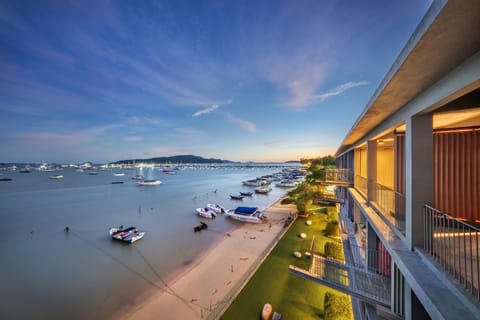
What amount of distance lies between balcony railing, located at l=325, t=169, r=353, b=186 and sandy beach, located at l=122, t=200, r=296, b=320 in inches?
255

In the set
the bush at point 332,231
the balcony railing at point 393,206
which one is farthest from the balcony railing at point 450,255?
the bush at point 332,231

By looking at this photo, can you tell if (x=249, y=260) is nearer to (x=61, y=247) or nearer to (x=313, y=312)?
(x=313, y=312)

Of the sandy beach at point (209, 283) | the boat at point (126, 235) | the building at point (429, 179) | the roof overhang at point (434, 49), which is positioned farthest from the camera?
the boat at point (126, 235)

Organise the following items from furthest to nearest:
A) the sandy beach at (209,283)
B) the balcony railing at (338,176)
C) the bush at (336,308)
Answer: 1. the balcony railing at (338,176)
2. the sandy beach at (209,283)
3. the bush at (336,308)

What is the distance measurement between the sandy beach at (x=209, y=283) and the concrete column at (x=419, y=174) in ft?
25.0

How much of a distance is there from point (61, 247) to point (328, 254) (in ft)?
66.9

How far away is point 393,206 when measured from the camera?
17.4 feet

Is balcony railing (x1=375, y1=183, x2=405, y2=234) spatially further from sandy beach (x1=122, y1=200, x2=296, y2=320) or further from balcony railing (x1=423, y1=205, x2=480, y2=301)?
sandy beach (x1=122, y1=200, x2=296, y2=320)

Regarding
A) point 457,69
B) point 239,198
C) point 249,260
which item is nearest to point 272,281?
point 249,260

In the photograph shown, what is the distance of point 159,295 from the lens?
31.7 feet

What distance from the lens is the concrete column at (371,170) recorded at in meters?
6.89

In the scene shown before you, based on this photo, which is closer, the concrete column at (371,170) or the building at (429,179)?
the building at (429,179)

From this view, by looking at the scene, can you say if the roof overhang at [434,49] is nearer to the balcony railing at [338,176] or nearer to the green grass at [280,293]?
the balcony railing at [338,176]

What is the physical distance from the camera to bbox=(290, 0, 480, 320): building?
2.13m
